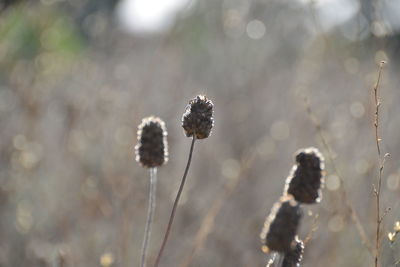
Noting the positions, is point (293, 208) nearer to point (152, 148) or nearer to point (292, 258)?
point (292, 258)

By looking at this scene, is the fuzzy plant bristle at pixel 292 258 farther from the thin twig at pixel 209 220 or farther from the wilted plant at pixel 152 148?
the thin twig at pixel 209 220

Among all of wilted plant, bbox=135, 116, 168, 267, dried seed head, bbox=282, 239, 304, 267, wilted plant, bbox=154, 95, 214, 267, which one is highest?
wilted plant, bbox=154, 95, 214, 267

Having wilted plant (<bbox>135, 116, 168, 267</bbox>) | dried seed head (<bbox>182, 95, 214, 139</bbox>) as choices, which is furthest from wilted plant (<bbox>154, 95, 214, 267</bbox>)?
wilted plant (<bbox>135, 116, 168, 267</bbox>)

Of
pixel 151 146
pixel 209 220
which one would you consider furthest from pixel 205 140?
pixel 151 146

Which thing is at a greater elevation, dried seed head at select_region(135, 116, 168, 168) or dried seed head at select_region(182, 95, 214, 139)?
dried seed head at select_region(182, 95, 214, 139)

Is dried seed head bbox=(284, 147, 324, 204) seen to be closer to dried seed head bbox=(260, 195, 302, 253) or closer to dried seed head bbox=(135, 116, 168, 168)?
dried seed head bbox=(260, 195, 302, 253)

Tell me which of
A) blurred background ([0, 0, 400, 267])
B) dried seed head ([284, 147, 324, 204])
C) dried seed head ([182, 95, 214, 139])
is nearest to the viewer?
dried seed head ([284, 147, 324, 204])
